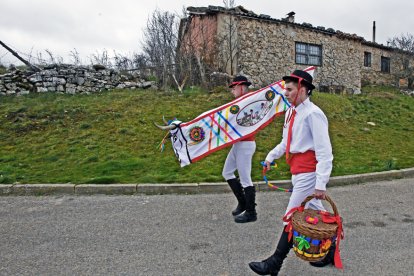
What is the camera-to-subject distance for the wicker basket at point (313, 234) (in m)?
2.53

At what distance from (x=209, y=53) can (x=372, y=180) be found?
469 inches

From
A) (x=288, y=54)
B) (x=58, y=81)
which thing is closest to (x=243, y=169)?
(x=58, y=81)

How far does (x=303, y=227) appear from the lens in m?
2.56

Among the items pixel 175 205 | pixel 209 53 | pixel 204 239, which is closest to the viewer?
pixel 204 239

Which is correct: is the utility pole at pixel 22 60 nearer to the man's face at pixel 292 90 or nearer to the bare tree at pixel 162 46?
the bare tree at pixel 162 46

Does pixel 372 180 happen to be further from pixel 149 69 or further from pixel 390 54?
pixel 390 54

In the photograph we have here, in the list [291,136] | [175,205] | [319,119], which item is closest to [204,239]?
[175,205]

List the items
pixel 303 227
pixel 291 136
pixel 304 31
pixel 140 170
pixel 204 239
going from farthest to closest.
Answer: pixel 304 31, pixel 140 170, pixel 204 239, pixel 291 136, pixel 303 227

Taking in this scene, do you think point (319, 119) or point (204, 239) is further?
point (204, 239)

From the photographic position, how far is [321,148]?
2678mm

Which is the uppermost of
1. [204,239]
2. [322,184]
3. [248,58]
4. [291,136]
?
[248,58]

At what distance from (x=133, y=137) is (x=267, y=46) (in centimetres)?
1083

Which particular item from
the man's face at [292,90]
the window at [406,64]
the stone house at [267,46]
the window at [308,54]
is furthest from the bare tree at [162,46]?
the window at [406,64]

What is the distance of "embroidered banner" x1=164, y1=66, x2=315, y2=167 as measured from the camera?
4.20 meters
